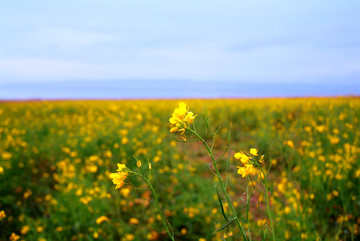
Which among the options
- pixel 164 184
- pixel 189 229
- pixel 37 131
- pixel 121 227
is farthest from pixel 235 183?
pixel 37 131

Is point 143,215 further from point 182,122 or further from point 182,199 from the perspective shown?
point 182,122

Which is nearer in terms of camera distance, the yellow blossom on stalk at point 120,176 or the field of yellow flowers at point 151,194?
the yellow blossom on stalk at point 120,176

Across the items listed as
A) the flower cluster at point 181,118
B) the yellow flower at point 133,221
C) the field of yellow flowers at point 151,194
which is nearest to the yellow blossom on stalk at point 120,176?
the flower cluster at point 181,118

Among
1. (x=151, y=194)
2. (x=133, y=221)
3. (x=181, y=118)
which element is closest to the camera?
(x=181, y=118)

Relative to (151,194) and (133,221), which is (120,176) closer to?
(133,221)

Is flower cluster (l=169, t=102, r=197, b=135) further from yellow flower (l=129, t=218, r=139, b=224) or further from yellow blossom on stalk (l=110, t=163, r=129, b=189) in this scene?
yellow flower (l=129, t=218, r=139, b=224)

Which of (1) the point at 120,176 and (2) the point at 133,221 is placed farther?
(2) the point at 133,221

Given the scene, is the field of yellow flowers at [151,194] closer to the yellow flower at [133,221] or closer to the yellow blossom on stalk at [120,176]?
the yellow flower at [133,221]

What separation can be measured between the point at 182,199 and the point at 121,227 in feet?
2.37

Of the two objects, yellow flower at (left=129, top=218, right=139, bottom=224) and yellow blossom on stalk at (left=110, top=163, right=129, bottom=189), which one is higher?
yellow blossom on stalk at (left=110, top=163, right=129, bottom=189)

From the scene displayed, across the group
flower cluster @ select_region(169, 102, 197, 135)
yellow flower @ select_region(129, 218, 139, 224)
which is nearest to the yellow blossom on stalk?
flower cluster @ select_region(169, 102, 197, 135)

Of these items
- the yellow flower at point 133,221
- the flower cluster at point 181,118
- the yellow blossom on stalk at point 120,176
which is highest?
the flower cluster at point 181,118

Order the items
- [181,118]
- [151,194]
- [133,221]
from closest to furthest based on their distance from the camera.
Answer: [181,118] < [133,221] < [151,194]

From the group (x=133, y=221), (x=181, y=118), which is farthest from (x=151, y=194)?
(x=181, y=118)
